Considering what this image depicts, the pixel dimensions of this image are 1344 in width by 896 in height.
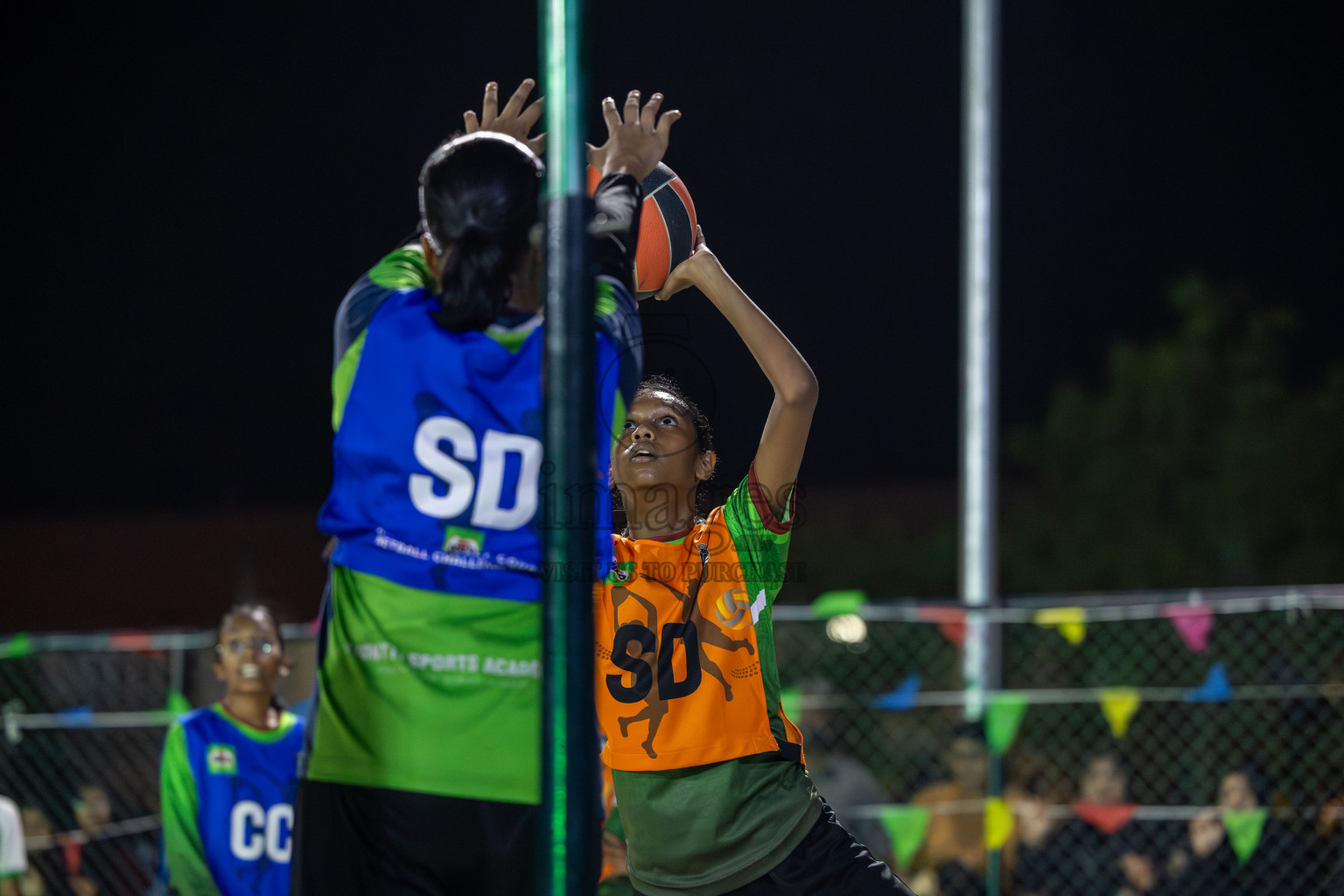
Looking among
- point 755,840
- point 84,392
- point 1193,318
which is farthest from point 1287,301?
point 755,840

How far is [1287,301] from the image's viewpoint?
22750 millimetres

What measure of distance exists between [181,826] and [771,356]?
2829 mm

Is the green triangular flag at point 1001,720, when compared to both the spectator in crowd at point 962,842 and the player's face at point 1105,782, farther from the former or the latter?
the player's face at point 1105,782

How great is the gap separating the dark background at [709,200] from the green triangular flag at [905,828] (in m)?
1.93

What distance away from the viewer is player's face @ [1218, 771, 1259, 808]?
5465mm

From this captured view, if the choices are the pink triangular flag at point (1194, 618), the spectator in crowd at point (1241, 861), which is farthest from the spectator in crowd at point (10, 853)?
the pink triangular flag at point (1194, 618)

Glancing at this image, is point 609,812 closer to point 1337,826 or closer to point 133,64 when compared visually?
point 1337,826

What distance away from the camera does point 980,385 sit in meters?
5.89

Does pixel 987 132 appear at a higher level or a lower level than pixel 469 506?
higher

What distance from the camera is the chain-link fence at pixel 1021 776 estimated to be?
541 centimetres

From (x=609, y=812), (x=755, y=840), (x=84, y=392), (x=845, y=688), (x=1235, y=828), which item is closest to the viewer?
(x=755, y=840)

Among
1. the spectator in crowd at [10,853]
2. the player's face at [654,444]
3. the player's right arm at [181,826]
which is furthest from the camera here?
the spectator in crowd at [10,853]

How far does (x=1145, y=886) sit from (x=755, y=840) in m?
3.54

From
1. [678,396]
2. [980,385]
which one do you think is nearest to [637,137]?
[678,396]
